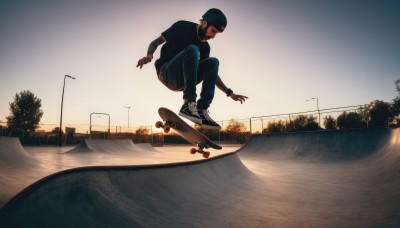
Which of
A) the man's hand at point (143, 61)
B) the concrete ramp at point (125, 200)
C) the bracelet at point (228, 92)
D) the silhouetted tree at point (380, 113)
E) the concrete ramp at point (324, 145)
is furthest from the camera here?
the silhouetted tree at point (380, 113)

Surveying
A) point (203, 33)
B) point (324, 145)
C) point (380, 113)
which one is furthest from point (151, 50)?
point (380, 113)

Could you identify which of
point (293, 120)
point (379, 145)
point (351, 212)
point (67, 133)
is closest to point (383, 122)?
point (293, 120)

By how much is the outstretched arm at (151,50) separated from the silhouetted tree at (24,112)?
48.8 metres

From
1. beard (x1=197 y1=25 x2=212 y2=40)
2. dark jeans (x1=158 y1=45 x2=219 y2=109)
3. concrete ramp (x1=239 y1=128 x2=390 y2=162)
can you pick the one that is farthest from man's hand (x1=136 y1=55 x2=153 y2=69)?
concrete ramp (x1=239 y1=128 x2=390 y2=162)

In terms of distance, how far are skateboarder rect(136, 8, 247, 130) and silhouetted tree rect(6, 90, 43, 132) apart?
160ft

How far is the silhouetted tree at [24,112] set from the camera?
42.7 meters

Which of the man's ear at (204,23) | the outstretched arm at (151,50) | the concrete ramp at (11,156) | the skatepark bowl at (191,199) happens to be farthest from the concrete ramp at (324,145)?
the concrete ramp at (11,156)

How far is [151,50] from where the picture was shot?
3453 millimetres

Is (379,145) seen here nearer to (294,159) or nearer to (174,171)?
(294,159)

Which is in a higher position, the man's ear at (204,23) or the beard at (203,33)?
the man's ear at (204,23)

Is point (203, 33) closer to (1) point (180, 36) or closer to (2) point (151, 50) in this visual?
(1) point (180, 36)

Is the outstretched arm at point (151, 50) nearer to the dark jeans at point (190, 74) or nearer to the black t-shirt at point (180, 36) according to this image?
the black t-shirt at point (180, 36)

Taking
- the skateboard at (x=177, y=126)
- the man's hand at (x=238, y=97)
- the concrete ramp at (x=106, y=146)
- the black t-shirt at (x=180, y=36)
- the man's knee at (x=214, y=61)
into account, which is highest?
the black t-shirt at (x=180, y=36)

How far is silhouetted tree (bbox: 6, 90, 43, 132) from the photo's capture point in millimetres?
42688
